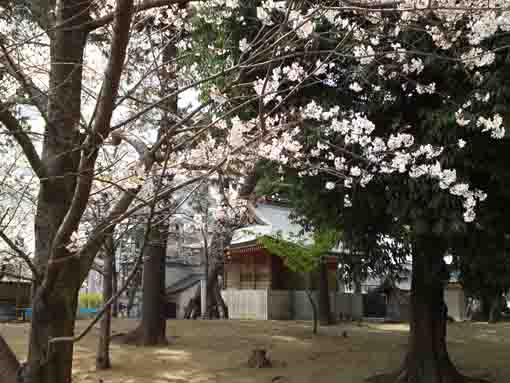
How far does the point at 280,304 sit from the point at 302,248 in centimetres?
543

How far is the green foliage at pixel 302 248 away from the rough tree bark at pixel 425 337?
16.5ft

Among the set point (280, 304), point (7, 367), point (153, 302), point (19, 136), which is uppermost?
point (19, 136)

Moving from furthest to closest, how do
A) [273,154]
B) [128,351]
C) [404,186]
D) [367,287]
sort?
[367,287], [128,351], [404,186], [273,154]

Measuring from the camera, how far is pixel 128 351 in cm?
1002

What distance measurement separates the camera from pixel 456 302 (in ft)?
73.9

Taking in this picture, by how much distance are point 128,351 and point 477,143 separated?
7610mm

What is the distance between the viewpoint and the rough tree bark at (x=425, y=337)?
7816 millimetres

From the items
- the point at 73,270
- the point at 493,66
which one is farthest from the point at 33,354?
the point at 493,66

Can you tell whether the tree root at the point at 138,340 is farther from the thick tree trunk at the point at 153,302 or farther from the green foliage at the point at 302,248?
the green foliage at the point at 302,248

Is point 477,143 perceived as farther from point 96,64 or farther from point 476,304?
point 476,304

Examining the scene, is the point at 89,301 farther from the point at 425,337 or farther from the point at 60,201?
the point at 60,201

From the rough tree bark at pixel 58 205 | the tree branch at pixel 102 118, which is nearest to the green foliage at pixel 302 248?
the rough tree bark at pixel 58 205

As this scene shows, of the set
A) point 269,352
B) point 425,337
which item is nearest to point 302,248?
point 269,352

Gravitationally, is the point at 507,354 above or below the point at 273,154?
below
